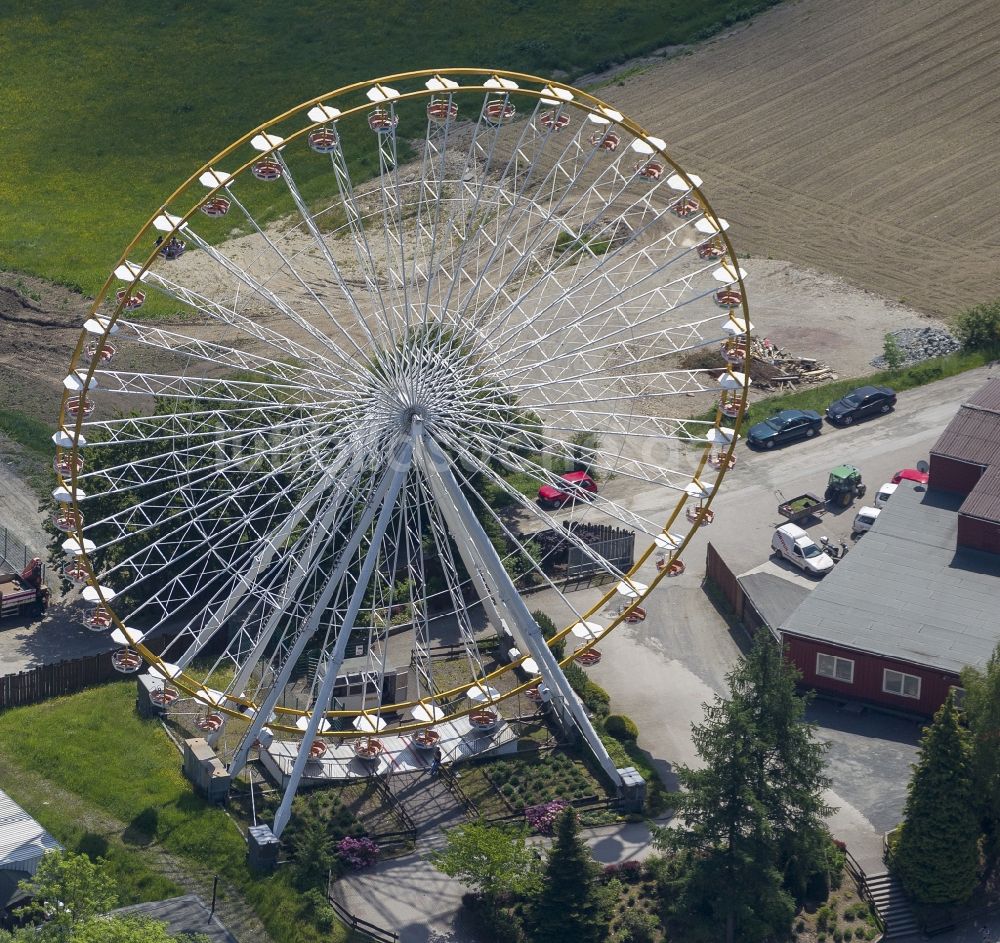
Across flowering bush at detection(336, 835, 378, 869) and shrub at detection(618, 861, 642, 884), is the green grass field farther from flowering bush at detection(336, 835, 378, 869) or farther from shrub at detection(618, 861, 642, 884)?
shrub at detection(618, 861, 642, 884)

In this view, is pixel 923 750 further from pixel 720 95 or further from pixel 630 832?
pixel 720 95

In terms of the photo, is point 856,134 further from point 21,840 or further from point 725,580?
point 21,840

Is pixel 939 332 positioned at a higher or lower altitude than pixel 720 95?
lower

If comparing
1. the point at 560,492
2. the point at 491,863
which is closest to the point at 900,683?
the point at 491,863

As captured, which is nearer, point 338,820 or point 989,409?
point 338,820

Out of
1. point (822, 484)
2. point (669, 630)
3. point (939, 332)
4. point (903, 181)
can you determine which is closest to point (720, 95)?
point (903, 181)

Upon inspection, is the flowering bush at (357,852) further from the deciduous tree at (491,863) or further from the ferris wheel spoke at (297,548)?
the ferris wheel spoke at (297,548)
